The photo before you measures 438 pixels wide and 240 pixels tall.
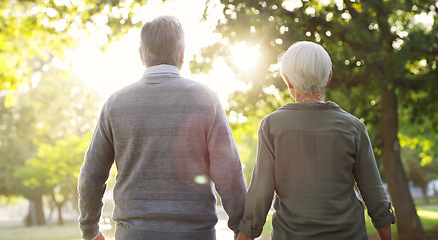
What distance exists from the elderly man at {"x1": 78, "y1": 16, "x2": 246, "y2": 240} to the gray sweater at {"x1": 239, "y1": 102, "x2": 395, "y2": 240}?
155mm

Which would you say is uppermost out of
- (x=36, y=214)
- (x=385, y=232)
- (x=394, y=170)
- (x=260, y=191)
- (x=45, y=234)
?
(x=260, y=191)

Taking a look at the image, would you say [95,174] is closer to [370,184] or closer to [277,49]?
[370,184]

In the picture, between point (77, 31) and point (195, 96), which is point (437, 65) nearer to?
point (77, 31)

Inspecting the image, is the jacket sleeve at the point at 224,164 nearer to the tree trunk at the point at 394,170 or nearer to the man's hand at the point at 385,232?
the man's hand at the point at 385,232

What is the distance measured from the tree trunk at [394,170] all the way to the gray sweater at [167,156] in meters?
10.0

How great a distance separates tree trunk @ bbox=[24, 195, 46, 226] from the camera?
4912 cm

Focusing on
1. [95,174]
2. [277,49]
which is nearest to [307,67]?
[95,174]

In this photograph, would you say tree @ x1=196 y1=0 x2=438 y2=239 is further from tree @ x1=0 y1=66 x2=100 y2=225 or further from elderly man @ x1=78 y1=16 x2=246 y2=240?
tree @ x1=0 y1=66 x2=100 y2=225

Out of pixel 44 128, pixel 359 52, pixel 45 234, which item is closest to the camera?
pixel 359 52

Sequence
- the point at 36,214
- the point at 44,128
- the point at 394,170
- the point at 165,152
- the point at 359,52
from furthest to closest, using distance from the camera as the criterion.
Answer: the point at 36,214, the point at 44,128, the point at 394,170, the point at 359,52, the point at 165,152

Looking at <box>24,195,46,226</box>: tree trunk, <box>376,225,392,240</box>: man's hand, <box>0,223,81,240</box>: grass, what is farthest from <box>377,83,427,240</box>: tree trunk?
<box>24,195,46,226</box>: tree trunk

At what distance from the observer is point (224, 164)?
269cm

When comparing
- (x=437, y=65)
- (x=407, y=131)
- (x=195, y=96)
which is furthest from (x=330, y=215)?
(x=407, y=131)

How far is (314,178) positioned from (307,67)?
61 centimetres
